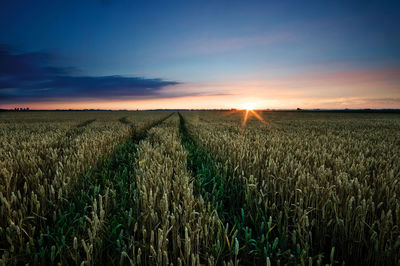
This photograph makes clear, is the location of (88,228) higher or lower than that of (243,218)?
higher

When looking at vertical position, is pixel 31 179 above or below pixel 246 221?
above

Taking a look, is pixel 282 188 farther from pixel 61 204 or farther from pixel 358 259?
pixel 61 204

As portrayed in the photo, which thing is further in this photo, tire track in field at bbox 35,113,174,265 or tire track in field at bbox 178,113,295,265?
tire track in field at bbox 178,113,295,265

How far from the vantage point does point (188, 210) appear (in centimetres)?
175

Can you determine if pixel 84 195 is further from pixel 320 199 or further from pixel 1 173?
pixel 320 199

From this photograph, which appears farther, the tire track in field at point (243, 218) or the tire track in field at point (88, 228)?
the tire track in field at point (243, 218)

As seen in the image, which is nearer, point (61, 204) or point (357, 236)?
point (357, 236)

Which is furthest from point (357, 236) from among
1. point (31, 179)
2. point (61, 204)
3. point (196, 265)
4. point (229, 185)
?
point (31, 179)

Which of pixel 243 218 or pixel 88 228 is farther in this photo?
pixel 243 218

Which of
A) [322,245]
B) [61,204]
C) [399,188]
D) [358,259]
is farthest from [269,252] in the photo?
[61,204]

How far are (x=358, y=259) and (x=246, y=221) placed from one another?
952 mm

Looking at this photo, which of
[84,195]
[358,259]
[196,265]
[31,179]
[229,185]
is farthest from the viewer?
[229,185]

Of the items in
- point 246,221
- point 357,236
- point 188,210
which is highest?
point 188,210

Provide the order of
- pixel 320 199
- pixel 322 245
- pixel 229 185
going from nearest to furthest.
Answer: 1. pixel 322 245
2. pixel 320 199
3. pixel 229 185
